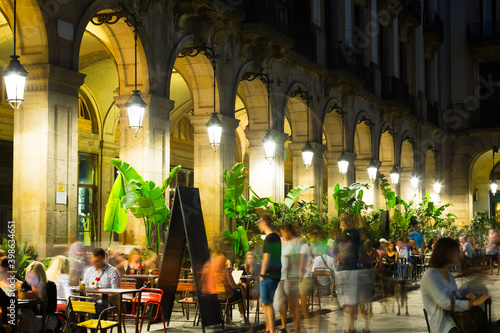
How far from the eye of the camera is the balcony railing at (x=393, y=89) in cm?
3085

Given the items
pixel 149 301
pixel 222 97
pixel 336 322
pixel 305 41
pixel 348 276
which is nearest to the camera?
pixel 149 301

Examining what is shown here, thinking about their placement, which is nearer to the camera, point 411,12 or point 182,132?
point 182,132

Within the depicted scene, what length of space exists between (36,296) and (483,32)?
37.9 meters

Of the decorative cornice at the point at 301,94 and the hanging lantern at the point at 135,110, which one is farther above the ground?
the decorative cornice at the point at 301,94

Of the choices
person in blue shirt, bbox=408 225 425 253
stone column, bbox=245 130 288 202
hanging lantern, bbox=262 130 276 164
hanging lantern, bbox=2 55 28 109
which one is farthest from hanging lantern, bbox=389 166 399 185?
hanging lantern, bbox=2 55 28 109

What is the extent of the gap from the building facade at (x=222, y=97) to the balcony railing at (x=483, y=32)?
0.25 feet

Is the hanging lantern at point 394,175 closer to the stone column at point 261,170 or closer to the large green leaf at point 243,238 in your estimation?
the stone column at point 261,170

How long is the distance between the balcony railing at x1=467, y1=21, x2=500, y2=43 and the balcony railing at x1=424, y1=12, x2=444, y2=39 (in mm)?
3298

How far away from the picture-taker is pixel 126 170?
1397 cm

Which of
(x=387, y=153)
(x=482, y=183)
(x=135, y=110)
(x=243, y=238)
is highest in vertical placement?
(x=387, y=153)

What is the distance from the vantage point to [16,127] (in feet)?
40.9

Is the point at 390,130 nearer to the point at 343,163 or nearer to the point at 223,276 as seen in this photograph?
the point at 343,163

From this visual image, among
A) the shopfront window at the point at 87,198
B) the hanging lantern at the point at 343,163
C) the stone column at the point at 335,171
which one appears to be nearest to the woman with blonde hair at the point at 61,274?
the shopfront window at the point at 87,198

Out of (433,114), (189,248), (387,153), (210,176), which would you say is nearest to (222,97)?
(210,176)
